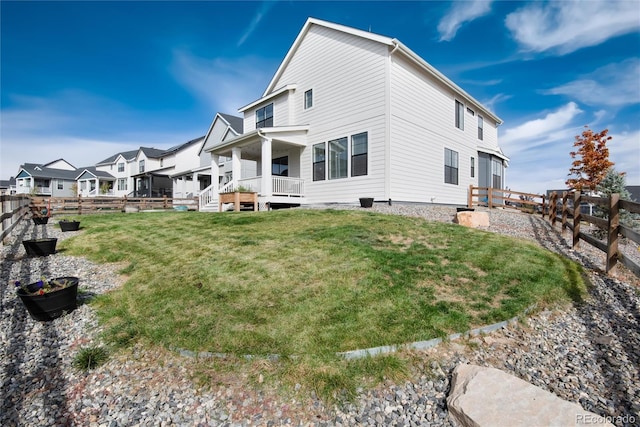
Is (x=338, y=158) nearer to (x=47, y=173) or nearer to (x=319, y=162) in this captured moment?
(x=319, y=162)

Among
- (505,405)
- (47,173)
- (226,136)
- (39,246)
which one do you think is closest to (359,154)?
(39,246)

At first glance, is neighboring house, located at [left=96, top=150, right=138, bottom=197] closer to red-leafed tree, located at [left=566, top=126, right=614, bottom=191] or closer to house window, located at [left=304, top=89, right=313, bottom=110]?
house window, located at [left=304, top=89, right=313, bottom=110]

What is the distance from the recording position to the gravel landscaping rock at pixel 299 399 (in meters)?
2.45

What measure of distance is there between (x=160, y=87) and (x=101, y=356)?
23929mm

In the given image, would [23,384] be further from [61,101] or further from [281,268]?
[61,101]

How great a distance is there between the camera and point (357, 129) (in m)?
12.5

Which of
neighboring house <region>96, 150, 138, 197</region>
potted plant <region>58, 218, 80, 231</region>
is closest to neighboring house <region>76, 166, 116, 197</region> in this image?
neighboring house <region>96, 150, 138, 197</region>

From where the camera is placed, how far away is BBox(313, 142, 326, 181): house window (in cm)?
1378

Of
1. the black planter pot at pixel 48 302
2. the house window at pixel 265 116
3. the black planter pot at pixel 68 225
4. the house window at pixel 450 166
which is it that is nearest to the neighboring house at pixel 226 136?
the house window at pixel 265 116

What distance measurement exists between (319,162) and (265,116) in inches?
221

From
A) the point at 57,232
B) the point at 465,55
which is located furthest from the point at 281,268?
the point at 465,55

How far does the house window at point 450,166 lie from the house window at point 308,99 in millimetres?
6940

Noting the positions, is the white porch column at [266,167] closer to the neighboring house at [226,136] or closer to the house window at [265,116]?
the house window at [265,116]

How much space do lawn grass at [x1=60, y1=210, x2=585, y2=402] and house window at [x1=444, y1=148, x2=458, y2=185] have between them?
8172 mm
